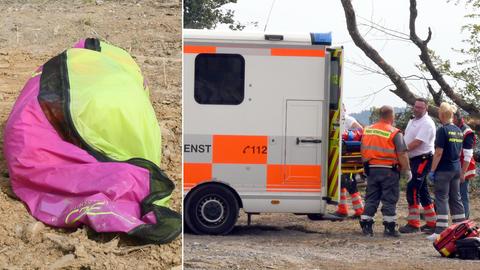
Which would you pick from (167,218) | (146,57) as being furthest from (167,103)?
(167,218)

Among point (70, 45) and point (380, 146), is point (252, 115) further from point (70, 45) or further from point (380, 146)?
point (70, 45)

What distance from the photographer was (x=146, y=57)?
5684mm

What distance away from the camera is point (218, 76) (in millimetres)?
10547

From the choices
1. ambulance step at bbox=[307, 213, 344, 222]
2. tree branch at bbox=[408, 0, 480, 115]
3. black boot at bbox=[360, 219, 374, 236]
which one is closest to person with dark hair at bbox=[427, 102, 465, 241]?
black boot at bbox=[360, 219, 374, 236]

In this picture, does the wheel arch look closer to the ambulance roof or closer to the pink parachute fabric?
the ambulance roof

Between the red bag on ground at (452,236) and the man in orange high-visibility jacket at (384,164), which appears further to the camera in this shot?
the man in orange high-visibility jacket at (384,164)

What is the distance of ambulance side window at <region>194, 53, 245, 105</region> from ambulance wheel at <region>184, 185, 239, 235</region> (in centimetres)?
101

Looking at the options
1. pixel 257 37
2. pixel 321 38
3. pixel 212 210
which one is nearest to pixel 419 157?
pixel 321 38

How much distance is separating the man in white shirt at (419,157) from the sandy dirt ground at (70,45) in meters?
5.88

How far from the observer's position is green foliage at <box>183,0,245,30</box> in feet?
56.5

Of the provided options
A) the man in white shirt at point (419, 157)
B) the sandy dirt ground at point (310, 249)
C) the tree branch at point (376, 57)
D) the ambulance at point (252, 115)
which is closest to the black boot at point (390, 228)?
the sandy dirt ground at point (310, 249)

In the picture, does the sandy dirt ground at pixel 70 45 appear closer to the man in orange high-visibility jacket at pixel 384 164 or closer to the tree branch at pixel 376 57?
the man in orange high-visibility jacket at pixel 384 164

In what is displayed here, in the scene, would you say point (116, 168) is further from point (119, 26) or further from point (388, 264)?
point (388, 264)

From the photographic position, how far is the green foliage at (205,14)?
56.5 feet
